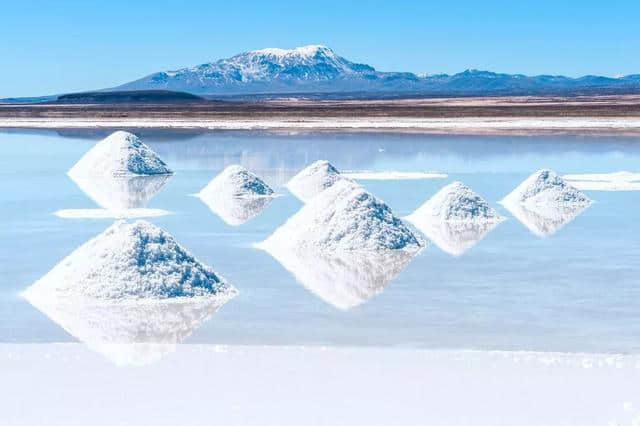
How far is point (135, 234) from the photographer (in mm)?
6660

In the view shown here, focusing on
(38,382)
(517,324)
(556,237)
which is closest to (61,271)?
(38,382)

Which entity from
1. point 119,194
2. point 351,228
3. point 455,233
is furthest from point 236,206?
point 351,228

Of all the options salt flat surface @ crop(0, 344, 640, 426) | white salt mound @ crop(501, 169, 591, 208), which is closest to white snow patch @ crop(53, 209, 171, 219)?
white salt mound @ crop(501, 169, 591, 208)

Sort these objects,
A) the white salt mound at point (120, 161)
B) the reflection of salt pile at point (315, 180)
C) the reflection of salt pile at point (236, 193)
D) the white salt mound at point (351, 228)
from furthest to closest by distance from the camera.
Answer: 1. the white salt mound at point (120, 161)
2. the reflection of salt pile at point (315, 180)
3. the reflection of salt pile at point (236, 193)
4. the white salt mound at point (351, 228)

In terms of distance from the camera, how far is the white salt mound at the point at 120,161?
1594cm

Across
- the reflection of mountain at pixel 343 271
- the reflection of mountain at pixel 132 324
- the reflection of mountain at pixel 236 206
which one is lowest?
the reflection of mountain at pixel 236 206

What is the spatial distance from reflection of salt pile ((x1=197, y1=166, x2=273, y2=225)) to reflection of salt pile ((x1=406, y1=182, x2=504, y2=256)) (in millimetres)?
2114

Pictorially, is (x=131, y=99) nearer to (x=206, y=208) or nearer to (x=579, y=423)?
(x=206, y=208)

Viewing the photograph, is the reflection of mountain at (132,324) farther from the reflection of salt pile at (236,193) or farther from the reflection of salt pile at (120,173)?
the reflection of salt pile at (120,173)

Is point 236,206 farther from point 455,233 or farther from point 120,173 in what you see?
point 120,173

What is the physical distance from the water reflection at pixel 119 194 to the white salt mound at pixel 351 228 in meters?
2.94

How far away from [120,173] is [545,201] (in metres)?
7.03

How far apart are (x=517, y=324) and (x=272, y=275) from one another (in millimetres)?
2148

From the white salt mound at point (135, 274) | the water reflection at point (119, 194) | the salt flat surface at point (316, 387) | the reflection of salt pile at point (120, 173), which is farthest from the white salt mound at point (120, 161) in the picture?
the salt flat surface at point (316, 387)
